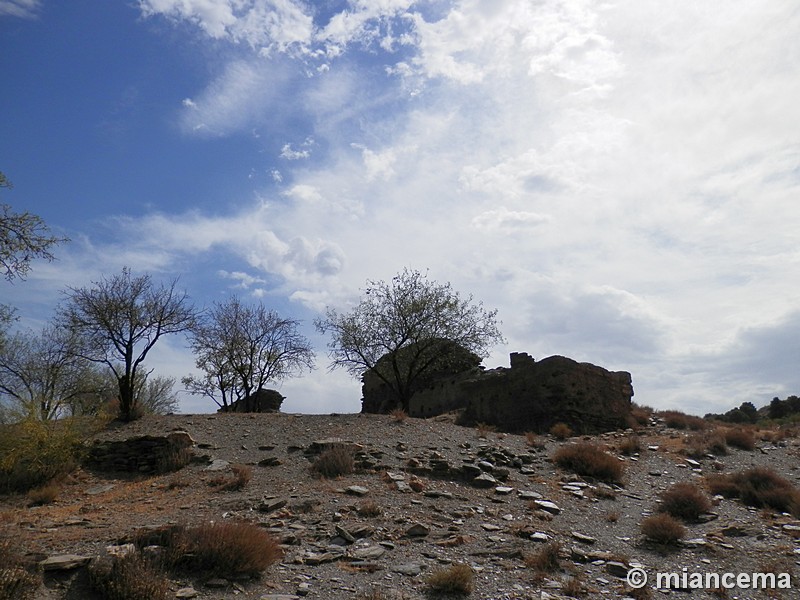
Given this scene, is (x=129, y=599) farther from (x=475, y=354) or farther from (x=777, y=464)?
(x=475, y=354)

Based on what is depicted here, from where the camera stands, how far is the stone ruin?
23438mm

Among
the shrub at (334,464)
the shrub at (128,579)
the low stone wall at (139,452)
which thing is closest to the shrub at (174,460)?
the low stone wall at (139,452)

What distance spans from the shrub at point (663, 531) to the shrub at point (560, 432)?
10.5 metres

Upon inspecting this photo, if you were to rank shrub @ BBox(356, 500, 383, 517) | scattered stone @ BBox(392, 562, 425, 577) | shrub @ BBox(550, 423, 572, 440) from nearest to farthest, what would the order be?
scattered stone @ BBox(392, 562, 425, 577) → shrub @ BBox(356, 500, 383, 517) → shrub @ BBox(550, 423, 572, 440)

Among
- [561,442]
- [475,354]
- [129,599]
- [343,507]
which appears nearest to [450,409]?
[475,354]

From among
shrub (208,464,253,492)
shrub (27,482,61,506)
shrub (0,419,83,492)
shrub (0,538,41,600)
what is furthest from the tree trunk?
shrub (0,538,41,600)

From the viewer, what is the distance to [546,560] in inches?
357

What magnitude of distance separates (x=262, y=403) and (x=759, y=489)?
87.4 feet

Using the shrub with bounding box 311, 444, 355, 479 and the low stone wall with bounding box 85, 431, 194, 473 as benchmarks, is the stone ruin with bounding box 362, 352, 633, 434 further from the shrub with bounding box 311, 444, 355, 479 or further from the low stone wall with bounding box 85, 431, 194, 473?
the low stone wall with bounding box 85, 431, 194, 473

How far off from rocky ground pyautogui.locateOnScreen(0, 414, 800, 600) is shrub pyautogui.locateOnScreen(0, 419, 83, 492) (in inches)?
27.4

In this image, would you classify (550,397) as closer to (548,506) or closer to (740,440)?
(740,440)

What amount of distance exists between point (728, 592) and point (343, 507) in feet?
20.9

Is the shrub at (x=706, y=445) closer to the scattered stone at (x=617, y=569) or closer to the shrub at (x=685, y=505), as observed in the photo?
the shrub at (x=685, y=505)

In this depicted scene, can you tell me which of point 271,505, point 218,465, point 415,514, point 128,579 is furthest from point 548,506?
point 218,465
